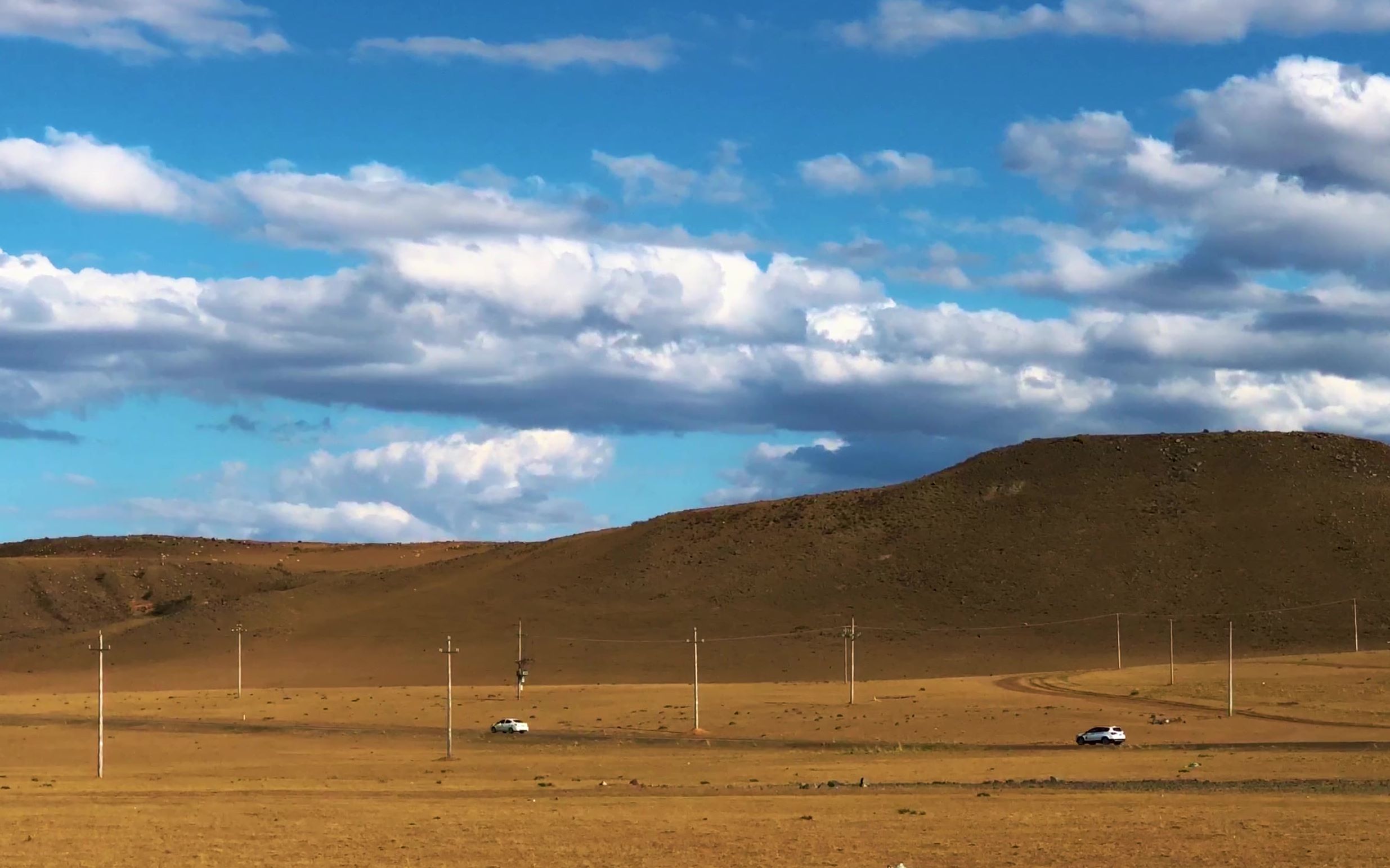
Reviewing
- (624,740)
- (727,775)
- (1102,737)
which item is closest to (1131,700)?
(1102,737)

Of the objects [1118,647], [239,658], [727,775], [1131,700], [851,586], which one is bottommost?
[1131,700]

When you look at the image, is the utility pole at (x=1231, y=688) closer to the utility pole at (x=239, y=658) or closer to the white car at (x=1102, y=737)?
the white car at (x=1102, y=737)

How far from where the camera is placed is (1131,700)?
96938 millimetres

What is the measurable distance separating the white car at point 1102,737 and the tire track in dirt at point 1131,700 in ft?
48.2

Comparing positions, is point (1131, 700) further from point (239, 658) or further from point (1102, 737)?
point (239, 658)

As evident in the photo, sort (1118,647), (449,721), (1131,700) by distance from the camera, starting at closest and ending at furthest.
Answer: (449,721) < (1131,700) < (1118,647)

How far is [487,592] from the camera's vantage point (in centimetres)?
16038

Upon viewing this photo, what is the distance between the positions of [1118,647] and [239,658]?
70.1 metres

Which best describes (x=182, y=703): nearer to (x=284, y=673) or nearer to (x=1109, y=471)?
(x=284, y=673)

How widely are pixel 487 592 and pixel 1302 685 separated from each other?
3387 inches

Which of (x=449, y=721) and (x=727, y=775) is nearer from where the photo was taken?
(x=727, y=775)

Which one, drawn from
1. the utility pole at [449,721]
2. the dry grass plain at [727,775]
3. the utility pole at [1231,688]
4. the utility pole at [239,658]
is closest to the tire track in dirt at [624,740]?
the dry grass plain at [727,775]

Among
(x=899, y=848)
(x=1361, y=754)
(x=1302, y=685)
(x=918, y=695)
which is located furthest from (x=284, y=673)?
(x=899, y=848)

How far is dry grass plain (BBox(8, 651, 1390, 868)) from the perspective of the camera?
124 feet
